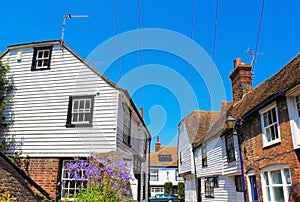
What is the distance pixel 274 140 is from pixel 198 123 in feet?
53.3

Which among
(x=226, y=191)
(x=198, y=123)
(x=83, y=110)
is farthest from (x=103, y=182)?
(x=198, y=123)

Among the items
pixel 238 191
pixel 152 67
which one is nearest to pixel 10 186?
pixel 152 67

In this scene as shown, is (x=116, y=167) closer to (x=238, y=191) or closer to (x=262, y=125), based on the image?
(x=262, y=125)

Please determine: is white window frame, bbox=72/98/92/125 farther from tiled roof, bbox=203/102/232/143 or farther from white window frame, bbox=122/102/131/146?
tiled roof, bbox=203/102/232/143

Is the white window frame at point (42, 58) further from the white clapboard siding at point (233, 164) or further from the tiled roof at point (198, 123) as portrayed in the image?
the tiled roof at point (198, 123)

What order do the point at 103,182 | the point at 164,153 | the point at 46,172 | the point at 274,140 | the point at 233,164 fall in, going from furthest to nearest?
the point at 164,153 < the point at 233,164 < the point at 46,172 < the point at 274,140 < the point at 103,182

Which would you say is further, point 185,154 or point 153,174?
point 153,174

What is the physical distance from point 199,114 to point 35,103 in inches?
728

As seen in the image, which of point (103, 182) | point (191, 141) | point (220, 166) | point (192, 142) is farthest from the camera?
point (191, 141)

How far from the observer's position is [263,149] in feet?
35.4

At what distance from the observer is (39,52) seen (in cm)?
1367

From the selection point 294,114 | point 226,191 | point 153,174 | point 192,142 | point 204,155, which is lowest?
point 226,191

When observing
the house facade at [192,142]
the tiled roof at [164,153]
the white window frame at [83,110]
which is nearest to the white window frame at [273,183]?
the white window frame at [83,110]

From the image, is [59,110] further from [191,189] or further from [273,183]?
[191,189]
